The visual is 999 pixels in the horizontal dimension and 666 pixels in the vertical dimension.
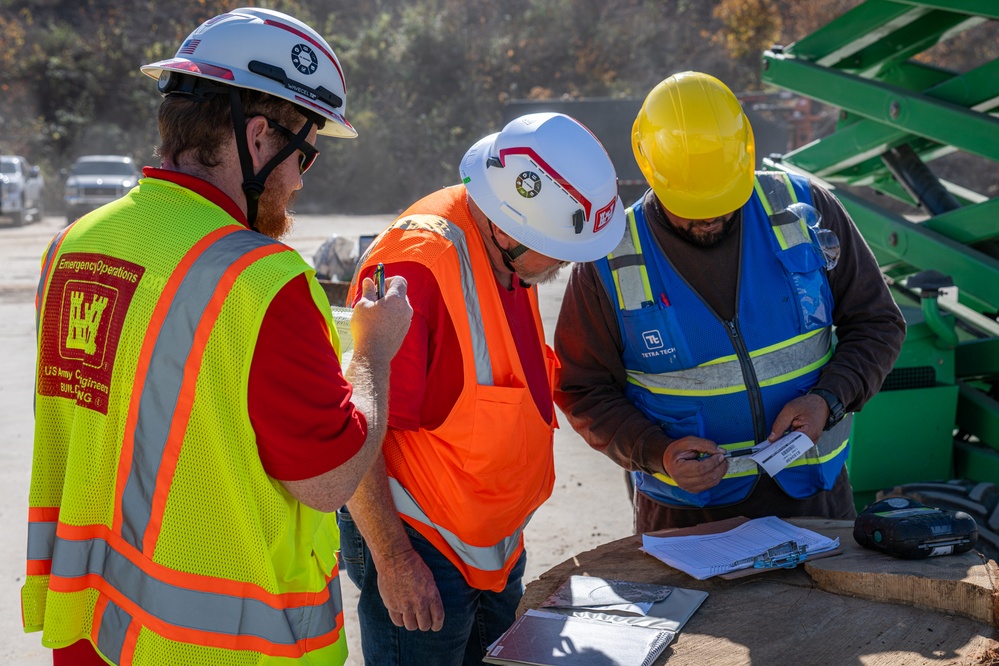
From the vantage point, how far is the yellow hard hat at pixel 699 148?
8.99ft

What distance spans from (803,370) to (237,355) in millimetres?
1779

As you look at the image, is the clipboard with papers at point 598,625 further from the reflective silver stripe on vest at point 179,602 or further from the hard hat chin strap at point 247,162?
the hard hat chin strap at point 247,162

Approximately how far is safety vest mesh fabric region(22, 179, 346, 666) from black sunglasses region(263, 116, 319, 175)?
238mm

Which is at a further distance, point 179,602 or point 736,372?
point 736,372

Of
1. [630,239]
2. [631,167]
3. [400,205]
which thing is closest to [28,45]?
[400,205]

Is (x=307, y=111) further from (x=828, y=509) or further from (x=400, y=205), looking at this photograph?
(x=400, y=205)

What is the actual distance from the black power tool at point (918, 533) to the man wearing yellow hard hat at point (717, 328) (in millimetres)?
440

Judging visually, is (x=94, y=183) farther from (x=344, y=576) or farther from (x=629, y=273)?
(x=629, y=273)

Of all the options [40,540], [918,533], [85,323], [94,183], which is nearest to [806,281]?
[918,533]

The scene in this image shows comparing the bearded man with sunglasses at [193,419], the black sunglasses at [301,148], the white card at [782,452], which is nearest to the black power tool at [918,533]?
the white card at [782,452]

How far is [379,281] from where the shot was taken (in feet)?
6.59

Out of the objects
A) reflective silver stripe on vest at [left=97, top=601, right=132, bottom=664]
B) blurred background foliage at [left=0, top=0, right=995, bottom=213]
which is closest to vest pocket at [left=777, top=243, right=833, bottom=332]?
reflective silver stripe on vest at [left=97, top=601, right=132, bottom=664]

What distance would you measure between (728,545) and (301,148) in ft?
4.53

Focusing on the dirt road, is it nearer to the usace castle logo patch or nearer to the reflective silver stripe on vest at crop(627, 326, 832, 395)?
the reflective silver stripe on vest at crop(627, 326, 832, 395)
